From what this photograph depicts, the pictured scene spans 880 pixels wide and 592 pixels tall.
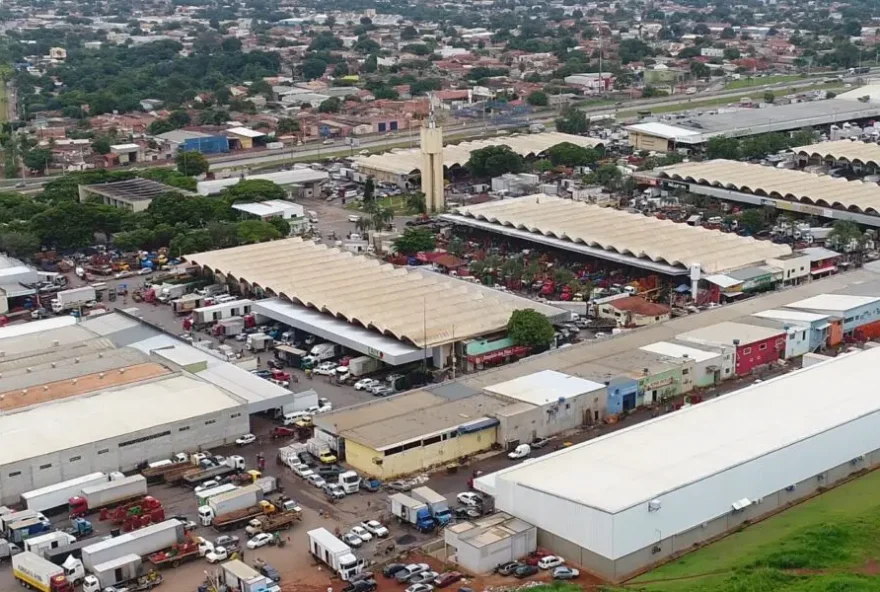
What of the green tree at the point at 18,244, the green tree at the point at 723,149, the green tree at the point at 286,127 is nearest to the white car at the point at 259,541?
the green tree at the point at 18,244

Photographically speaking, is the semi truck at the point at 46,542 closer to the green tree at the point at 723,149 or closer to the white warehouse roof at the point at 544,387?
the white warehouse roof at the point at 544,387

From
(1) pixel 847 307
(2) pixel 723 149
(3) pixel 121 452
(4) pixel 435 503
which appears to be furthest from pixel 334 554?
(2) pixel 723 149

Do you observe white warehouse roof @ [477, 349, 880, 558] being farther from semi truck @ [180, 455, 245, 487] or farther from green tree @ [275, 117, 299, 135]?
green tree @ [275, 117, 299, 135]

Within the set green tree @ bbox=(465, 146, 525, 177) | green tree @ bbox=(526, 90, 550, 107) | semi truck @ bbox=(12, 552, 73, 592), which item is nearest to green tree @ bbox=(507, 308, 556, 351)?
semi truck @ bbox=(12, 552, 73, 592)

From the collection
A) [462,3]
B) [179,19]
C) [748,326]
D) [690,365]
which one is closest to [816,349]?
[748,326]

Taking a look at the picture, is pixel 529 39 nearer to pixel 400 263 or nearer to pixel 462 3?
pixel 462 3

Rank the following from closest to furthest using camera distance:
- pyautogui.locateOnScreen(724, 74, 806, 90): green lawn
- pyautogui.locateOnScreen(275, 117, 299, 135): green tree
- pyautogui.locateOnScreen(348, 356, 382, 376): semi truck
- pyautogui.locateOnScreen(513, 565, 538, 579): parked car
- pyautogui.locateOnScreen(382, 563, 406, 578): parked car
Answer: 1. pyautogui.locateOnScreen(513, 565, 538, 579): parked car
2. pyautogui.locateOnScreen(382, 563, 406, 578): parked car
3. pyautogui.locateOnScreen(348, 356, 382, 376): semi truck
4. pyautogui.locateOnScreen(275, 117, 299, 135): green tree
5. pyautogui.locateOnScreen(724, 74, 806, 90): green lawn
